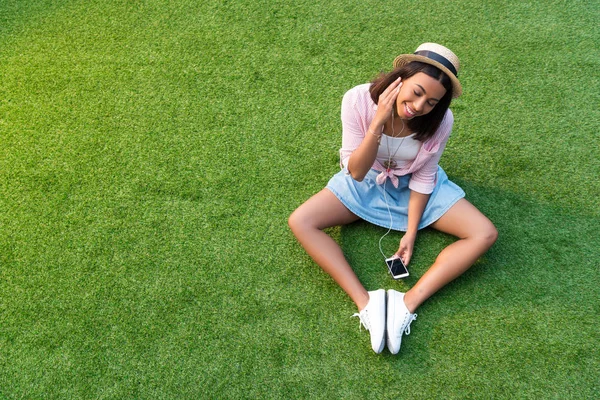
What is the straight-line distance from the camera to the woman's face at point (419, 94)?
1957mm

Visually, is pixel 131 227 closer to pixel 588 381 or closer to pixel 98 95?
pixel 98 95

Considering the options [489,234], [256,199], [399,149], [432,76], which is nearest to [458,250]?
[489,234]

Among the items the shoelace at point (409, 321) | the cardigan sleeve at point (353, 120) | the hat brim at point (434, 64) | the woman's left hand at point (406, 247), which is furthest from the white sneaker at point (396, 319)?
the hat brim at point (434, 64)

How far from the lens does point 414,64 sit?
6.53ft

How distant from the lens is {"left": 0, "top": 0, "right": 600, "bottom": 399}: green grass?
81.4 inches

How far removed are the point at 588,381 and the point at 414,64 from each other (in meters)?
1.25

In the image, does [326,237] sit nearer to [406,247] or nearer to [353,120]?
[406,247]

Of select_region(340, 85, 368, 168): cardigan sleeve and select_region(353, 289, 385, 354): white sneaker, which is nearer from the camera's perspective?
select_region(353, 289, 385, 354): white sneaker

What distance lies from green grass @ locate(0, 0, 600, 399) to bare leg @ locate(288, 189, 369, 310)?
8 centimetres

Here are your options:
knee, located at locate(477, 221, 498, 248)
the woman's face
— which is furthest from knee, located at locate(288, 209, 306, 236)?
knee, located at locate(477, 221, 498, 248)

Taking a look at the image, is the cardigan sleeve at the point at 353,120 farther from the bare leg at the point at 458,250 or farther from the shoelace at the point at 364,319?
the shoelace at the point at 364,319

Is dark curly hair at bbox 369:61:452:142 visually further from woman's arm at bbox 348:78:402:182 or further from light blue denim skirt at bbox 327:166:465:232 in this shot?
light blue denim skirt at bbox 327:166:465:232

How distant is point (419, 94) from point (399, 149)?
318 mm

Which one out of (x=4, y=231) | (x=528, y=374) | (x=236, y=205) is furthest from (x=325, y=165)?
(x=4, y=231)
